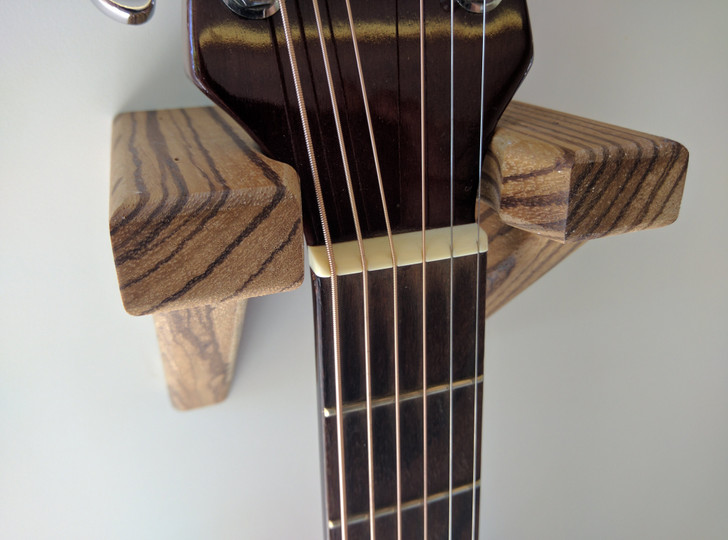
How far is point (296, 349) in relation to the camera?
1.69 feet

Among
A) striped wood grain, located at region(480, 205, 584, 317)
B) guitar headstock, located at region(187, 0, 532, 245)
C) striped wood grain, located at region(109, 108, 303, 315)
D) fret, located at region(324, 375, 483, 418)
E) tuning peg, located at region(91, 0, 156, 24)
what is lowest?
fret, located at region(324, 375, 483, 418)

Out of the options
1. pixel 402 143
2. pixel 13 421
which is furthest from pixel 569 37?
pixel 13 421

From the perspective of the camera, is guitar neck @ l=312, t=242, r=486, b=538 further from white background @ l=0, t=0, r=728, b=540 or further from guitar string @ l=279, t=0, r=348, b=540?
white background @ l=0, t=0, r=728, b=540

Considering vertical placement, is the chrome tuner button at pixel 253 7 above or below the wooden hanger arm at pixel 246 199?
above

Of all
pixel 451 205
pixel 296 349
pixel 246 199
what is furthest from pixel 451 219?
pixel 296 349

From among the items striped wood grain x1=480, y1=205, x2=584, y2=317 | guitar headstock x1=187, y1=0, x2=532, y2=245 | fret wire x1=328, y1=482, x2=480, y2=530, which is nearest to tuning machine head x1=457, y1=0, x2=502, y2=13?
guitar headstock x1=187, y1=0, x2=532, y2=245

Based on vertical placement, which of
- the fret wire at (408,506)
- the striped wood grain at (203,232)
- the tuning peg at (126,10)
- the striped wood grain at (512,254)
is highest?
the tuning peg at (126,10)

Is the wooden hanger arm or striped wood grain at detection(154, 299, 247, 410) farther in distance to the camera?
striped wood grain at detection(154, 299, 247, 410)

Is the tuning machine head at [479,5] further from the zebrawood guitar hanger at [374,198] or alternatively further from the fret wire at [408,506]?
the fret wire at [408,506]

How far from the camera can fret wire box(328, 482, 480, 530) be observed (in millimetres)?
364

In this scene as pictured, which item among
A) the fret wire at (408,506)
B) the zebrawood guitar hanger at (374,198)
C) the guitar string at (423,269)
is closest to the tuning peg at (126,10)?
the zebrawood guitar hanger at (374,198)

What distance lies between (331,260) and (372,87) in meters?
0.09

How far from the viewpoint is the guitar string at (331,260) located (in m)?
0.28

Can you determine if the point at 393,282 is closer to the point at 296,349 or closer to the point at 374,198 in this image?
the point at 374,198
